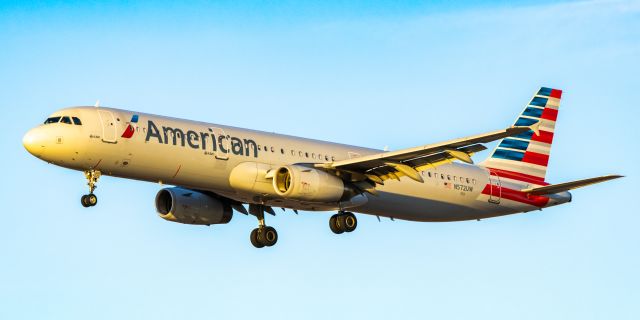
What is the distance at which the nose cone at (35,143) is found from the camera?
47375 millimetres

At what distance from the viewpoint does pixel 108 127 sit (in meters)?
48.0

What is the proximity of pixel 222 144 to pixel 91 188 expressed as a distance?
5.60 metres

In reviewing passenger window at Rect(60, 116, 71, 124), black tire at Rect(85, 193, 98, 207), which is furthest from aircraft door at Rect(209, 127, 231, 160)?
passenger window at Rect(60, 116, 71, 124)

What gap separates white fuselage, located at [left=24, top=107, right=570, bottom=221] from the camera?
4769 cm

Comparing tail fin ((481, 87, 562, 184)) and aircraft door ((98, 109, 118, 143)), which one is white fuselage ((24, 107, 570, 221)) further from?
tail fin ((481, 87, 562, 184))

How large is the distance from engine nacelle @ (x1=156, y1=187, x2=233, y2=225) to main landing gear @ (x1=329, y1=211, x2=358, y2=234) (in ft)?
18.3

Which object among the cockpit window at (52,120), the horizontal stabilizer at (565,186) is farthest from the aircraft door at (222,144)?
the horizontal stabilizer at (565,186)

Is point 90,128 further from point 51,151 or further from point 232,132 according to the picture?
point 232,132

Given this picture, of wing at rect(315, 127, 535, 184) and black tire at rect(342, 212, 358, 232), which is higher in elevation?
wing at rect(315, 127, 535, 184)

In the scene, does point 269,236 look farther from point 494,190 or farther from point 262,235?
point 494,190

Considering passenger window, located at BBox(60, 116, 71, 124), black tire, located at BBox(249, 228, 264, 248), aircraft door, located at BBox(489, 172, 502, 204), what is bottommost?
black tire, located at BBox(249, 228, 264, 248)

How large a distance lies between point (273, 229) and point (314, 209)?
2.77 metres

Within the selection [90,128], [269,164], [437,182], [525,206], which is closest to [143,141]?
[90,128]

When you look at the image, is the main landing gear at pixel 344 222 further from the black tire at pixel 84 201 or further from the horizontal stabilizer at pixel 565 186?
the black tire at pixel 84 201
